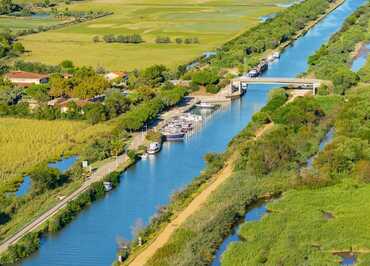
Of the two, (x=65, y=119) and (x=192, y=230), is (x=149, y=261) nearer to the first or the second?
(x=192, y=230)

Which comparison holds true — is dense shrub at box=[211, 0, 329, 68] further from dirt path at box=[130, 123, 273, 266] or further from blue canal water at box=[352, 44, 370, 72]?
dirt path at box=[130, 123, 273, 266]

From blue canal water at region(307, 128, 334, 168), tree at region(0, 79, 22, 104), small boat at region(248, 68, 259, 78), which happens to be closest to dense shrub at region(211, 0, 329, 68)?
small boat at region(248, 68, 259, 78)

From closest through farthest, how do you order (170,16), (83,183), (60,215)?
(60,215), (83,183), (170,16)

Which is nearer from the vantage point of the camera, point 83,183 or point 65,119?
point 83,183

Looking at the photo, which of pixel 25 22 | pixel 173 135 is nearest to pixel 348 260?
pixel 173 135

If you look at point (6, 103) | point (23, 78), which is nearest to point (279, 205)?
point (6, 103)

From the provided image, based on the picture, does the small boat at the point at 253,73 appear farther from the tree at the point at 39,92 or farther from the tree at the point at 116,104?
the tree at the point at 39,92

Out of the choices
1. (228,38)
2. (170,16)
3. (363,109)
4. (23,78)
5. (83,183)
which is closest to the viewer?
(83,183)

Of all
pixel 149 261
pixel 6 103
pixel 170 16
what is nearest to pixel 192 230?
pixel 149 261
